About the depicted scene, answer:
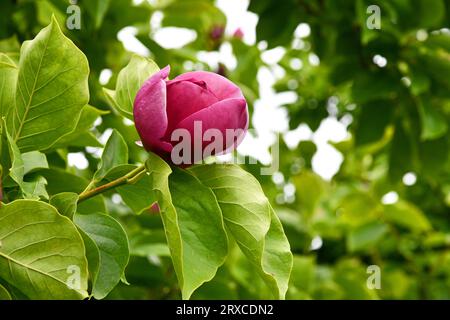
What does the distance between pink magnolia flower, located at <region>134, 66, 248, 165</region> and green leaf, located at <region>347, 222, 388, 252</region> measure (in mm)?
1692

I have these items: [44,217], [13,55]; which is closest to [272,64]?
[13,55]

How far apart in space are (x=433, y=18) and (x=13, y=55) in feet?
3.66

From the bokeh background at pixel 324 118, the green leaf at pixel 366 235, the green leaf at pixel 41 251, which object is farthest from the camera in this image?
the green leaf at pixel 366 235

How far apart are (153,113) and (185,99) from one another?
0.13ft

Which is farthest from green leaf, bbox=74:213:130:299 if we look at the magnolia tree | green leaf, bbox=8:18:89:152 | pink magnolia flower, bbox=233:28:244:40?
pink magnolia flower, bbox=233:28:244:40

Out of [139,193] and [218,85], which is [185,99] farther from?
[139,193]

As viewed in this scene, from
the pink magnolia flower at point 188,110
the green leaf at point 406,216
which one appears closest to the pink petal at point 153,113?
the pink magnolia flower at point 188,110

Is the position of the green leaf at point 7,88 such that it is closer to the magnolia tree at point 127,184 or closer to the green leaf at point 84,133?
the magnolia tree at point 127,184

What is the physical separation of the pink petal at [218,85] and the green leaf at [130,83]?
10 centimetres

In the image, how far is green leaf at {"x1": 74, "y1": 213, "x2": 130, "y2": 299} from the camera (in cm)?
80

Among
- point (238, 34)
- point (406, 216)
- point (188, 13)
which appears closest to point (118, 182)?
point (188, 13)

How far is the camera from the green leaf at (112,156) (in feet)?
2.84

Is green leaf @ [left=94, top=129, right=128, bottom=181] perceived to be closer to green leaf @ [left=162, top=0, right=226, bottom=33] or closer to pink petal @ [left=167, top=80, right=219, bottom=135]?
pink petal @ [left=167, top=80, right=219, bottom=135]
